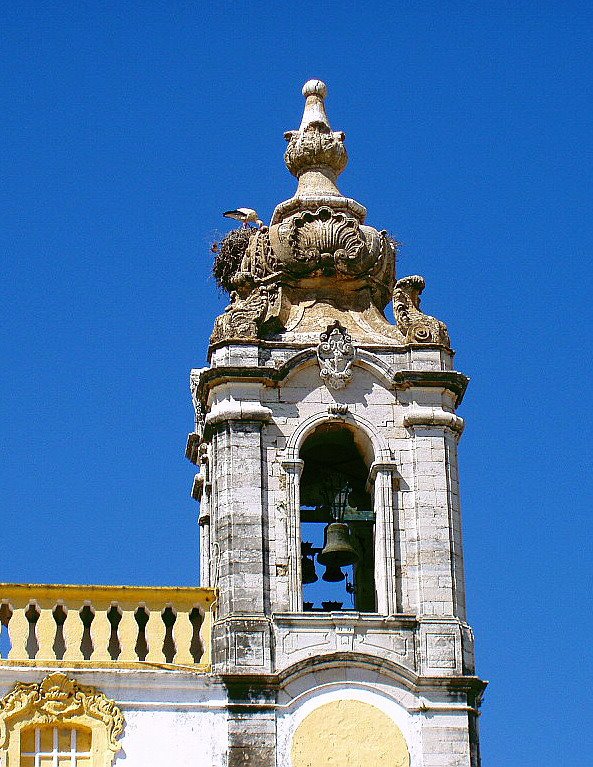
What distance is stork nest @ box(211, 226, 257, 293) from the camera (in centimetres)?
3297

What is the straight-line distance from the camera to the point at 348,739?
93.8 feet

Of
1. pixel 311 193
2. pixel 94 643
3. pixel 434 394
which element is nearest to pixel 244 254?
pixel 311 193

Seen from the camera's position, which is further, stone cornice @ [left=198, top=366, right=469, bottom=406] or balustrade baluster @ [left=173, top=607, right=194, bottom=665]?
stone cornice @ [left=198, top=366, right=469, bottom=406]

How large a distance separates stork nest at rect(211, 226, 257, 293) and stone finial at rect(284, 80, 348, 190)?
3.33ft

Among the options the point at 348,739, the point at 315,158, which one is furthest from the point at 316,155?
the point at 348,739

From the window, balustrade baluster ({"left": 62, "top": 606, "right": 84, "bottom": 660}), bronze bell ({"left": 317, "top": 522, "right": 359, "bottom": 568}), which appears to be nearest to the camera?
the window

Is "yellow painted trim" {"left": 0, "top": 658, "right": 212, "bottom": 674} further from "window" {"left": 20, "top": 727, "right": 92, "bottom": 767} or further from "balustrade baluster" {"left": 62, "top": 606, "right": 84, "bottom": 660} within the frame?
"window" {"left": 20, "top": 727, "right": 92, "bottom": 767}

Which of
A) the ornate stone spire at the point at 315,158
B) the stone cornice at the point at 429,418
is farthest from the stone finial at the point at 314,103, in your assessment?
the stone cornice at the point at 429,418

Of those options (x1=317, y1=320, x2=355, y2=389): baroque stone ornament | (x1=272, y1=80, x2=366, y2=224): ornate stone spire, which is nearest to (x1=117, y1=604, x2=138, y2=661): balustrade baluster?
(x1=317, y1=320, x2=355, y2=389): baroque stone ornament

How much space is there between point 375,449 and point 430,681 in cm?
323

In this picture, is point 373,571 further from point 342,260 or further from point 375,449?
point 342,260

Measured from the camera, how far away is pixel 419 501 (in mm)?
30031

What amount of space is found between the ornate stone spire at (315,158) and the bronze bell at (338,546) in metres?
4.40

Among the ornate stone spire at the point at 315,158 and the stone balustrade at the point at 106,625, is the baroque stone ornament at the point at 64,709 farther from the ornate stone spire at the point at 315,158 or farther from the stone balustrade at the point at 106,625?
the ornate stone spire at the point at 315,158
